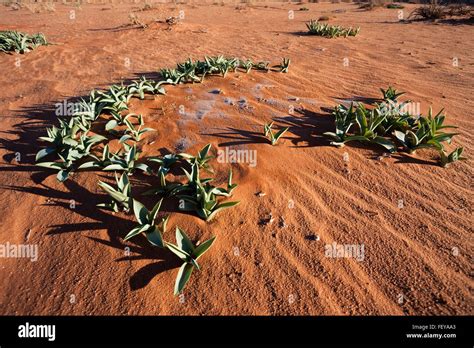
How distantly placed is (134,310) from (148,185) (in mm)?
1204

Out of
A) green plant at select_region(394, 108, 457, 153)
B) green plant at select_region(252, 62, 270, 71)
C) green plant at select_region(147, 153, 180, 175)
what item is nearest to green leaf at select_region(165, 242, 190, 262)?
green plant at select_region(147, 153, 180, 175)

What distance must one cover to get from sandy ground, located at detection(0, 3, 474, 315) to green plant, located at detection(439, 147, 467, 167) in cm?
8

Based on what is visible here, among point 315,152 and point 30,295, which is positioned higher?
point 315,152

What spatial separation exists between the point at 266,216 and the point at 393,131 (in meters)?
2.03

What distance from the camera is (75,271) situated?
2.20m

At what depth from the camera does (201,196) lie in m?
2.51

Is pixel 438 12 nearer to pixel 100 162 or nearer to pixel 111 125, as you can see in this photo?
pixel 111 125

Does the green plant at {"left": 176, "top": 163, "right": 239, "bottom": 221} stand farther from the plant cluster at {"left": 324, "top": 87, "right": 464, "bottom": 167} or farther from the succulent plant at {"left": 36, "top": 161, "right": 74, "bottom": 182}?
the plant cluster at {"left": 324, "top": 87, "right": 464, "bottom": 167}

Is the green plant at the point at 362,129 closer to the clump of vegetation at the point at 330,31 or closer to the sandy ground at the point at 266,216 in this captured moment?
the sandy ground at the point at 266,216

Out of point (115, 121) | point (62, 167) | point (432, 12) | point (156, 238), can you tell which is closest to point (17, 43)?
point (115, 121)

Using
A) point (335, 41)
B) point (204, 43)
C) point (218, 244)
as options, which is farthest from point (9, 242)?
point (335, 41)

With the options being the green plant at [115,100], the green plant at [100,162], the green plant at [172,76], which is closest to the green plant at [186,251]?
the green plant at [100,162]

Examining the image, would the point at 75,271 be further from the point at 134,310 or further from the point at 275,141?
the point at 275,141
